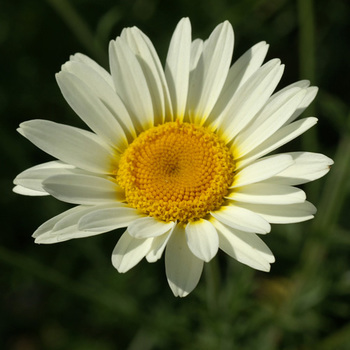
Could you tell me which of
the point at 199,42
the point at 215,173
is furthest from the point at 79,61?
the point at 215,173

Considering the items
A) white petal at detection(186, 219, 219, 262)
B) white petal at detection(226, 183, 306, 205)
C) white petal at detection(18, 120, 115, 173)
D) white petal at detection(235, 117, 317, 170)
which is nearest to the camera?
white petal at detection(186, 219, 219, 262)

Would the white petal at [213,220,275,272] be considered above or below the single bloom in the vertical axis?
below

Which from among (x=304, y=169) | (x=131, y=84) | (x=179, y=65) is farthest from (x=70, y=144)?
(x=304, y=169)

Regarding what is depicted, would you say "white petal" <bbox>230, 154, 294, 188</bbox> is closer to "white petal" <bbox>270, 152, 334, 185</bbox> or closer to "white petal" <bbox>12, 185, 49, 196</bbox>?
"white petal" <bbox>270, 152, 334, 185</bbox>

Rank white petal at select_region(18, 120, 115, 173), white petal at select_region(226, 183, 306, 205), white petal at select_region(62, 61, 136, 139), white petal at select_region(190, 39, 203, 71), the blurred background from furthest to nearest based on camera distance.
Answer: the blurred background, white petal at select_region(190, 39, 203, 71), white petal at select_region(62, 61, 136, 139), white petal at select_region(18, 120, 115, 173), white petal at select_region(226, 183, 306, 205)

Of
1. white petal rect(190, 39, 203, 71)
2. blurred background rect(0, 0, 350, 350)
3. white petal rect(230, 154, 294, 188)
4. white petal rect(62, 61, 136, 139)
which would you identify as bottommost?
blurred background rect(0, 0, 350, 350)

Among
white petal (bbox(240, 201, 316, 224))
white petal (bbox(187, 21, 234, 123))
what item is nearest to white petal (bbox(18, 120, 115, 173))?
white petal (bbox(187, 21, 234, 123))

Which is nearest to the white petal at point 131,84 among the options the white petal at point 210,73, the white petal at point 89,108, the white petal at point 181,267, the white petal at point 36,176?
the white petal at point 89,108

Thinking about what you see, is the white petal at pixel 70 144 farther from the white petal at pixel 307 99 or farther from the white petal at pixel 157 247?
the white petal at pixel 307 99
